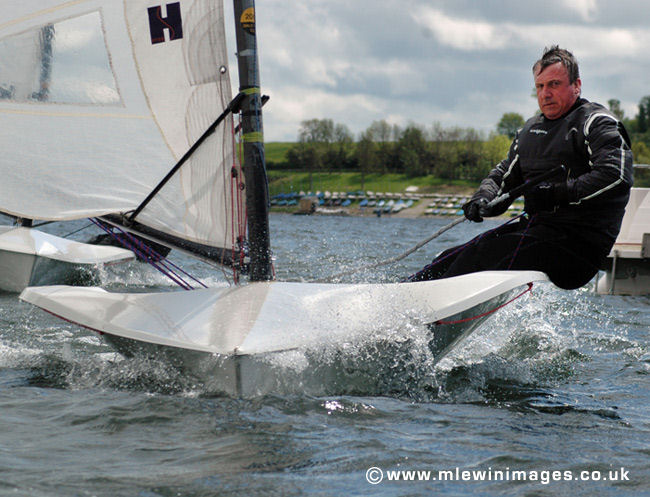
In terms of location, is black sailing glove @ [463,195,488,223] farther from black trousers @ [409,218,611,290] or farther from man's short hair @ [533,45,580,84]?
man's short hair @ [533,45,580,84]

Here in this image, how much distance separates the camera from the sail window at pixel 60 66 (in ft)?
19.6

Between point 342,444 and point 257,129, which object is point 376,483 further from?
point 257,129

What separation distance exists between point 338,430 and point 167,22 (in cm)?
328

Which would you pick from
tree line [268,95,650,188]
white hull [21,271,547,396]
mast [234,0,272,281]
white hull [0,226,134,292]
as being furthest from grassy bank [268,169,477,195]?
white hull [21,271,547,396]

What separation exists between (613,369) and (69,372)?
4.48 m

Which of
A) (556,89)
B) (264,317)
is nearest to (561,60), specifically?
(556,89)

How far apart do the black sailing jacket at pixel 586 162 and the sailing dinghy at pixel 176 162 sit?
0.53 metres

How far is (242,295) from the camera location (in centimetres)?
549

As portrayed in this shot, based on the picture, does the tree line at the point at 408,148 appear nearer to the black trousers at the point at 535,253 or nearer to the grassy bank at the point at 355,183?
the grassy bank at the point at 355,183

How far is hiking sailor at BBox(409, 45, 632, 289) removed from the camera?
522 centimetres

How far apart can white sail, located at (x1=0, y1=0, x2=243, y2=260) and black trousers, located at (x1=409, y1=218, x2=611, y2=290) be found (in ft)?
6.10

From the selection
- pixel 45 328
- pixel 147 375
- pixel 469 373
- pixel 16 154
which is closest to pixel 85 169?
pixel 16 154

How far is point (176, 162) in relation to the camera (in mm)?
6008

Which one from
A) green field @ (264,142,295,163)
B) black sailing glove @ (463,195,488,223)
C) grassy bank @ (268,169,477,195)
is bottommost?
grassy bank @ (268,169,477,195)
